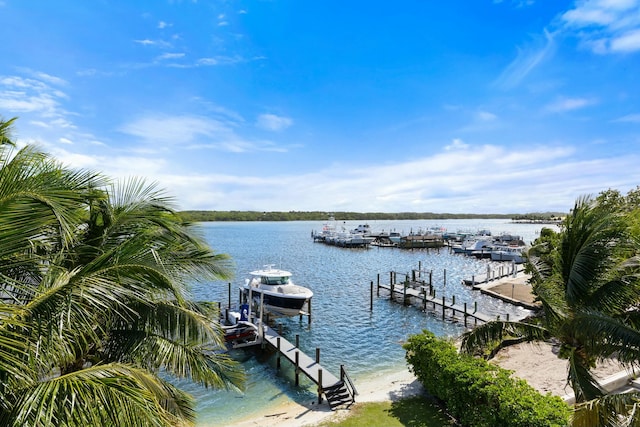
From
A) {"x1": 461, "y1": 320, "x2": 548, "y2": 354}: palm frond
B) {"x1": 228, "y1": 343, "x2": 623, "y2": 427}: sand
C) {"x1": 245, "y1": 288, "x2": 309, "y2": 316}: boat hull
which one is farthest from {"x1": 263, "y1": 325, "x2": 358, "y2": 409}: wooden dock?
{"x1": 245, "y1": 288, "x2": 309, "y2": 316}: boat hull

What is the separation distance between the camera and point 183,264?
273 inches

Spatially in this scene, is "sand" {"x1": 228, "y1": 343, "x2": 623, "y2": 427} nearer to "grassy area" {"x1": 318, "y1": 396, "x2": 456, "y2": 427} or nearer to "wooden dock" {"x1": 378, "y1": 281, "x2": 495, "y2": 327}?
"grassy area" {"x1": 318, "y1": 396, "x2": 456, "y2": 427}

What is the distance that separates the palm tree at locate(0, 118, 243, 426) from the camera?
349 cm

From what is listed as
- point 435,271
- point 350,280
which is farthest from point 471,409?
point 435,271

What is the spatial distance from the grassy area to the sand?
1.61 feet

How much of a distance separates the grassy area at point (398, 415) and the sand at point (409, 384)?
0.49m

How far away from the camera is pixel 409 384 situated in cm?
1457

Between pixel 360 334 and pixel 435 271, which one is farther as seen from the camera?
pixel 435 271

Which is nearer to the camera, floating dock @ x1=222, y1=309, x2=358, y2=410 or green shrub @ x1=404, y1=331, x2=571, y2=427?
green shrub @ x1=404, y1=331, x2=571, y2=427

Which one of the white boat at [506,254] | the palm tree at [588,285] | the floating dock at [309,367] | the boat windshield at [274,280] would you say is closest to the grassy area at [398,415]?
the floating dock at [309,367]

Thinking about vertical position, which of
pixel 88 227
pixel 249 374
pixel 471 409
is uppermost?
pixel 88 227

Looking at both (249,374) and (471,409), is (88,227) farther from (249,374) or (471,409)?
(249,374)

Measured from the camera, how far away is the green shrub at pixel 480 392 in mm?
8688

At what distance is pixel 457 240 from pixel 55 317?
299 ft
